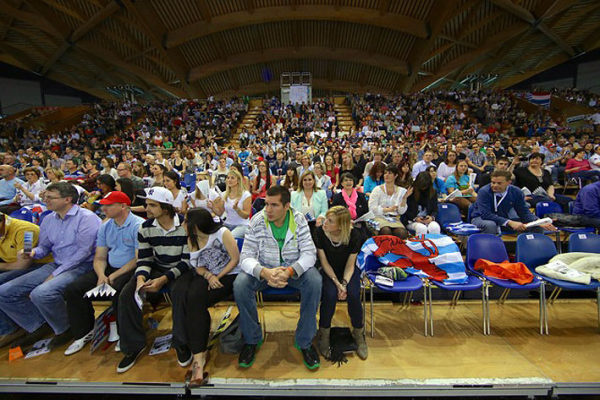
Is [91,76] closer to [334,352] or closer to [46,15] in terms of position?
[46,15]

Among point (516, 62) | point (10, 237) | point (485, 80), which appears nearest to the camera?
point (10, 237)

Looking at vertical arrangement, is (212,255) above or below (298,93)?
below

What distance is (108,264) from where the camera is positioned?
9.42ft

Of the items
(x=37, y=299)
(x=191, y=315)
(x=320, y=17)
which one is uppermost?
(x=320, y=17)

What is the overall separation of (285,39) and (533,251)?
20.7 meters

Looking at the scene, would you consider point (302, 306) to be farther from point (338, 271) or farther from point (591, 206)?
point (591, 206)

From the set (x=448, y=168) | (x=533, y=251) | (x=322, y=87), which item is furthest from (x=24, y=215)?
(x=322, y=87)

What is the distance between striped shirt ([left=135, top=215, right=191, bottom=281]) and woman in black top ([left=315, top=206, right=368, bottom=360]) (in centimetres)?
122

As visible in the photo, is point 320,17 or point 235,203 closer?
point 235,203

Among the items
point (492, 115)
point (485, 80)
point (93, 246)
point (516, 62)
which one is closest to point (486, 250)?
point (93, 246)

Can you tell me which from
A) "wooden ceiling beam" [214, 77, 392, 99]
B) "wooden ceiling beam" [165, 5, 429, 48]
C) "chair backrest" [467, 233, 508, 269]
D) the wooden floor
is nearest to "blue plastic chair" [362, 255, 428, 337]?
the wooden floor

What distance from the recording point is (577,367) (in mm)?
2332

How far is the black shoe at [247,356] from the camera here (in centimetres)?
238

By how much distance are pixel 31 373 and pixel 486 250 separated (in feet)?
14.2
